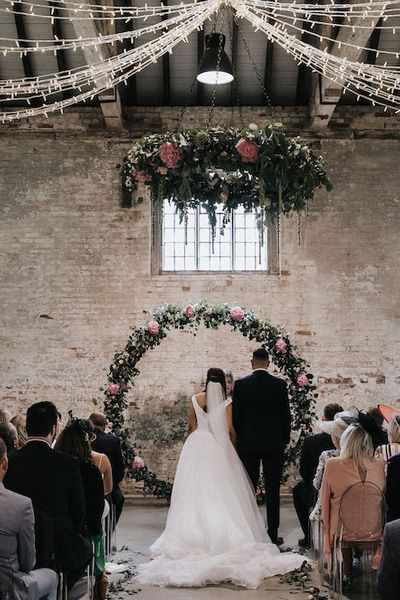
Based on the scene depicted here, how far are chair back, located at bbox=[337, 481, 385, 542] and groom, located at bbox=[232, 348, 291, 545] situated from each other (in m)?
1.79

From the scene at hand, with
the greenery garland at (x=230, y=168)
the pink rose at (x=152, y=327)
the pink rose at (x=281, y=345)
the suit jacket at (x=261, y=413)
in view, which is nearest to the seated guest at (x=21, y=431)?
the suit jacket at (x=261, y=413)

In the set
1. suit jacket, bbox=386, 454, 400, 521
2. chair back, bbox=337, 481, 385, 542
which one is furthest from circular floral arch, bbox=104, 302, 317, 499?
suit jacket, bbox=386, 454, 400, 521

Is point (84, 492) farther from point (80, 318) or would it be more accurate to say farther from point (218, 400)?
point (80, 318)

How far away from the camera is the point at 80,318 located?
10.4 m

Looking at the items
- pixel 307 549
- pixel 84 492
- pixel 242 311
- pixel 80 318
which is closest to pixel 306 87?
pixel 242 311

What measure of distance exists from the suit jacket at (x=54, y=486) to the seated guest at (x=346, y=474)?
5.83 ft

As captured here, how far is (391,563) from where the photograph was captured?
363 centimetres

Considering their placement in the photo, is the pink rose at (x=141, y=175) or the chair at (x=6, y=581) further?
the pink rose at (x=141, y=175)

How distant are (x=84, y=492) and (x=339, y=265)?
21.7ft

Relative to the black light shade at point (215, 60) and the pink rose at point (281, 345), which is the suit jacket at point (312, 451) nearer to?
the pink rose at point (281, 345)

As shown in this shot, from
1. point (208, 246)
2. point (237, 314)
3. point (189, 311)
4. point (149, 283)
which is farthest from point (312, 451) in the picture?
point (208, 246)

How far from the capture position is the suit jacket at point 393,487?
15.4 ft

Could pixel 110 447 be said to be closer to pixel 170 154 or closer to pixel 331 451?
pixel 331 451

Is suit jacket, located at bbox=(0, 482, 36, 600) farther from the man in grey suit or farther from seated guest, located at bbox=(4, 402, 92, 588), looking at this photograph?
seated guest, located at bbox=(4, 402, 92, 588)
